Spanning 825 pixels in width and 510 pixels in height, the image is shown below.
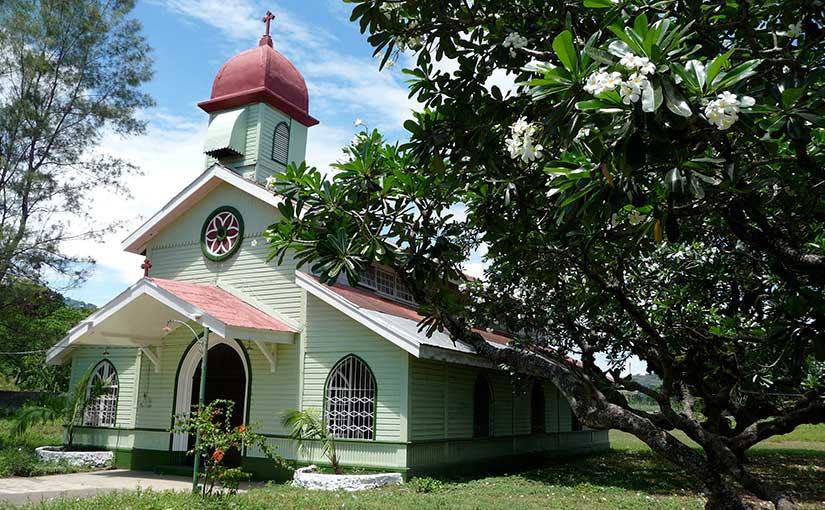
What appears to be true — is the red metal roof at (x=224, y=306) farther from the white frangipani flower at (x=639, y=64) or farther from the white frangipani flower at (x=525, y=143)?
the white frangipani flower at (x=639, y=64)

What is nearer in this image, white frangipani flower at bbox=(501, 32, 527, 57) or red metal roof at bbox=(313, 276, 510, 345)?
white frangipani flower at bbox=(501, 32, 527, 57)

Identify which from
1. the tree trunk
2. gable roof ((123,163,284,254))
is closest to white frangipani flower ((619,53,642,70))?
the tree trunk

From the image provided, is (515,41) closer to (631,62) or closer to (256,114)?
(631,62)

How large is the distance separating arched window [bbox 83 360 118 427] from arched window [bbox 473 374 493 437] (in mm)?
9435

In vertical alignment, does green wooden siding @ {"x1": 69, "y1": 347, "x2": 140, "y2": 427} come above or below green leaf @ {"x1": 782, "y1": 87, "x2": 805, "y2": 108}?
below

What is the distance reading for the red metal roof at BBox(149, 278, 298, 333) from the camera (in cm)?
1326

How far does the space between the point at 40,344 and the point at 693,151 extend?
2750 centimetres

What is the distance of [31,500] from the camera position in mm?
11055

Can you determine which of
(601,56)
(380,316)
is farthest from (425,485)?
(601,56)

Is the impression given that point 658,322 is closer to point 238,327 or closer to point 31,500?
point 238,327

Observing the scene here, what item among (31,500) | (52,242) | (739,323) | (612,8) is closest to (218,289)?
(31,500)

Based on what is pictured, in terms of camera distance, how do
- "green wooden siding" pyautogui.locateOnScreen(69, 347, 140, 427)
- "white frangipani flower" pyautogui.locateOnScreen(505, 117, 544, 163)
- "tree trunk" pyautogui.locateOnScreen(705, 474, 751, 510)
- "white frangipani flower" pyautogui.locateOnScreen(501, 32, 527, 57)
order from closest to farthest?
"white frangipani flower" pyautogui.locateOnScreen(505, 117, 544, 163) < "white frangipani flower" pyautogui.locateOnScreen(501, 32, 527, 57) < "tree trunk" pyautogui.locateOnScreen(705, 474, 751, 510) < "green wooden siding" pyautogui.locateOnScreen(69, 347, 140, 427)

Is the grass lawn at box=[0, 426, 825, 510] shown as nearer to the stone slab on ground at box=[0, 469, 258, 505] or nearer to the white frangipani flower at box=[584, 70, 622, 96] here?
the stone slab on ground at box=[0, 469, 258, 505]

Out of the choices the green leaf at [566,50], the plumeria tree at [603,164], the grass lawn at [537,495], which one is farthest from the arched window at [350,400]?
the green leaf at [566,50]
